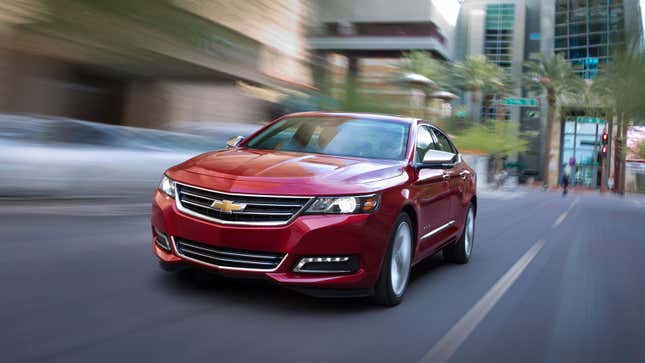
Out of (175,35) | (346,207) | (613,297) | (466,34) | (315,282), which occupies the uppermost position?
(466,34)

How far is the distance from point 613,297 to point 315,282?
10.7ft

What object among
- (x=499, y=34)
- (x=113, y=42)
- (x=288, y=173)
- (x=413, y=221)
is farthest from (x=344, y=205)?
(x=499, y=34)

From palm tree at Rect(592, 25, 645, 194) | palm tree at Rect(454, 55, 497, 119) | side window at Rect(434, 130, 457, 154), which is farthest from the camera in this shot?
palm tree at Rect(454, 55, 497, 119)

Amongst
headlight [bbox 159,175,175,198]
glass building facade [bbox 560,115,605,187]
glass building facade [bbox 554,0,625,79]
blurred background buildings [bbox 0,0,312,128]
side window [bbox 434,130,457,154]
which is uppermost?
glass building facade [bbox 554,0,625,79]

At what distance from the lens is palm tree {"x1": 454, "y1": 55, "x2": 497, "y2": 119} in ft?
200

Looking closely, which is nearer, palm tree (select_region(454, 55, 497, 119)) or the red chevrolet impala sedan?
the red chevrolet impala sedan

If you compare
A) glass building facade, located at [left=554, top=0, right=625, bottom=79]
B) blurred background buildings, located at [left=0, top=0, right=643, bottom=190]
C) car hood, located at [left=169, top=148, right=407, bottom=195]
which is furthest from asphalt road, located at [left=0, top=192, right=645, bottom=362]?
glass building facade, located at [left=554, top=0, right=625, bottom=79]

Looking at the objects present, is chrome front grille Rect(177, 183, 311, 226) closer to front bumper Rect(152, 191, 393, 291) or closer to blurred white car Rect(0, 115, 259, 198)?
front bumper Rect(152, 191, 393, 291)

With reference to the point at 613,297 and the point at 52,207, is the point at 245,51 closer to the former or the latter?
the point at 52,207

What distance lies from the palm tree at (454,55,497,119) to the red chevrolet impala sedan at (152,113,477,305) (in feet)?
183

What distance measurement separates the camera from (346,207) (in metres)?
5.12

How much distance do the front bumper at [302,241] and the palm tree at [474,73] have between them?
186ft

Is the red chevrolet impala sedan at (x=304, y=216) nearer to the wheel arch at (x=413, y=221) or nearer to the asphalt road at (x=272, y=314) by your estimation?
the wheel arch at (x=413, y=221)

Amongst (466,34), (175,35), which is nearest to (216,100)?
(175,35)
